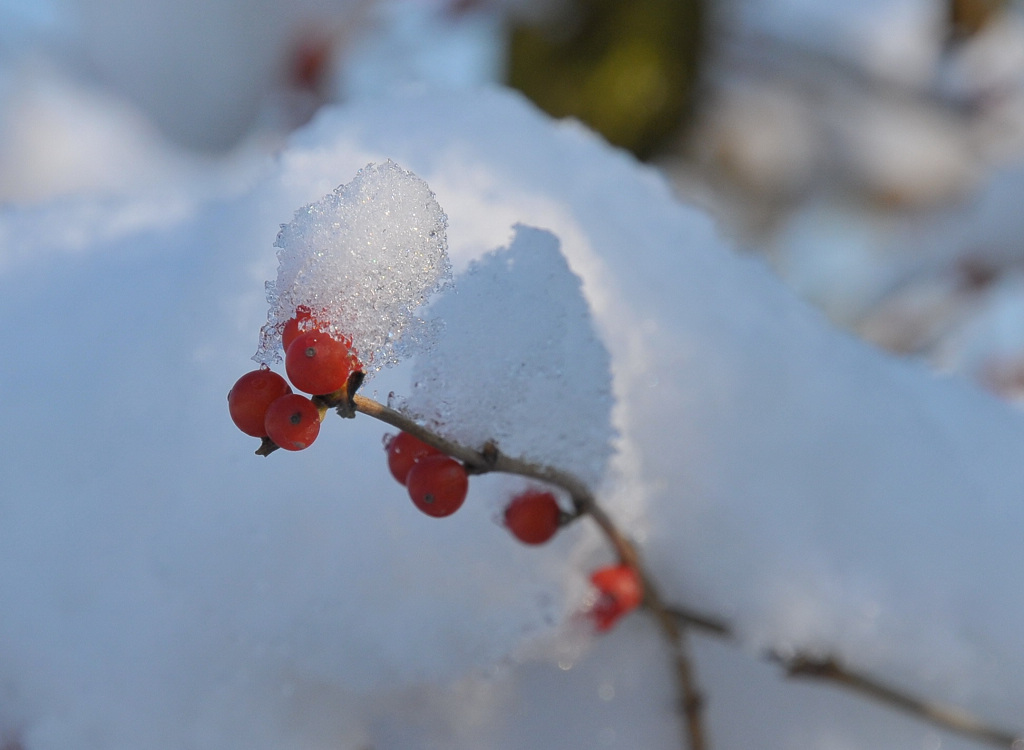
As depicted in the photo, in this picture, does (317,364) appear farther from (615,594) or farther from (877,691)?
(877,691)

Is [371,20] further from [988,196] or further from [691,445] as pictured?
[691,445]

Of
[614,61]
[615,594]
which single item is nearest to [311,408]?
[615,594]

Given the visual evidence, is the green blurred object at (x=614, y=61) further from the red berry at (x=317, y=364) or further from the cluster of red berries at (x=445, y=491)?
the red berry at (x=317, y=364)

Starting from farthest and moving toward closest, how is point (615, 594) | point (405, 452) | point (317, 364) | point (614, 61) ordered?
1. point (614, 61)
2. point (615, 594)
3. point (405, 452)
4. point (317, 364)

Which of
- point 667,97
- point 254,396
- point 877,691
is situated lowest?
point 667,97

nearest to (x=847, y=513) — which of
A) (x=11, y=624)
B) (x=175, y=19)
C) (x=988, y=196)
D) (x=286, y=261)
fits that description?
(x=286, y=261)

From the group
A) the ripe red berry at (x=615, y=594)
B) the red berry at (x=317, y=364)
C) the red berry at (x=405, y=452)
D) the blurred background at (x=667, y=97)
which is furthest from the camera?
the blurred background at (x=667, y=97)

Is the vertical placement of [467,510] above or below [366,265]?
below

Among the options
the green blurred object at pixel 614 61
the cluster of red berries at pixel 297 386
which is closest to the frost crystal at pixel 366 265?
the cluster of red berries at pixel 297 386
